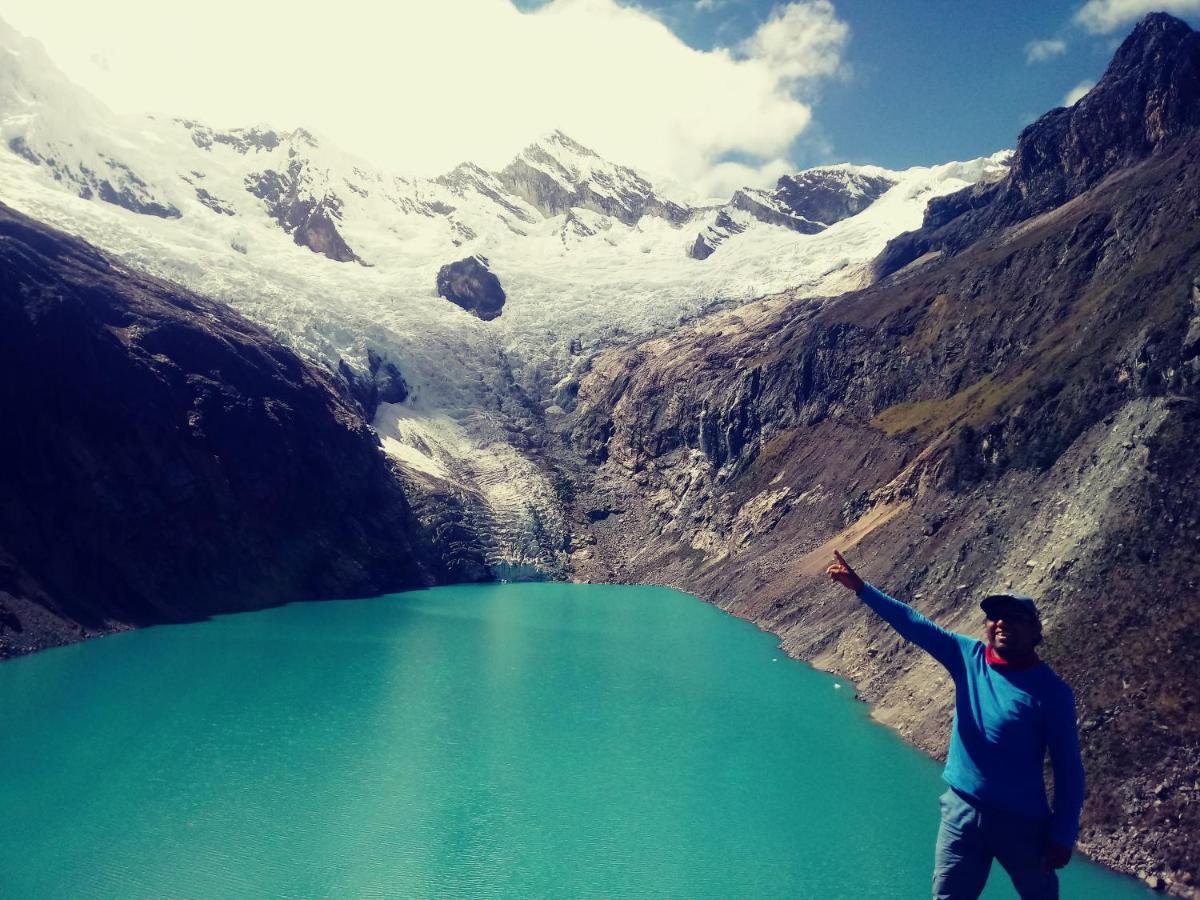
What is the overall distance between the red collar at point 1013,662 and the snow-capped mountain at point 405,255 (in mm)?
85758

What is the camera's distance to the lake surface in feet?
77.8

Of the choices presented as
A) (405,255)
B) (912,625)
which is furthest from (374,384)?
(912,625)

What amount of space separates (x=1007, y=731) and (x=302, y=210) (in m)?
176

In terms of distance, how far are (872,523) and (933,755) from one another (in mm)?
26473

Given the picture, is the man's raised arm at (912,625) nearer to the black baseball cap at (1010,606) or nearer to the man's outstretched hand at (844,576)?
the man's outstretched hand at (844,576)

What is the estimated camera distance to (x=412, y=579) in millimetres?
83000

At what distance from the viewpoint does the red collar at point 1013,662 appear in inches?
284

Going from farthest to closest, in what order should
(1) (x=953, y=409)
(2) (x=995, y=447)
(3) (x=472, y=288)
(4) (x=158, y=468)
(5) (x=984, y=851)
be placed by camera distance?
1. (3) (x=472, y=288)
2. (4) (x=158, y=468)
3. (1) (x=953, y=409)
4. (2) (x=995, y=447)
5. (5) (x=984, y=851)

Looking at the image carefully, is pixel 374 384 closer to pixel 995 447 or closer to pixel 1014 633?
pixel 995 447

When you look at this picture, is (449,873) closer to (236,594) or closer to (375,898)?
(375,898)

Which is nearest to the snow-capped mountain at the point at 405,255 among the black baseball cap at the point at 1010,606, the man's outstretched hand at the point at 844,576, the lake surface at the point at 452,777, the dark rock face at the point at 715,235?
the dark rock face at the point at 715,235

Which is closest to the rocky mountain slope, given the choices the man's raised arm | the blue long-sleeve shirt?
the blue long-sleeve shirt

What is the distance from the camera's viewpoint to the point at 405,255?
16712cm

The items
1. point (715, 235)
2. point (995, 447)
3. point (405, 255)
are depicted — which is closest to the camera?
point (995, 447)
